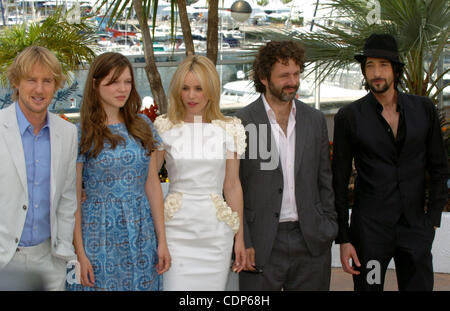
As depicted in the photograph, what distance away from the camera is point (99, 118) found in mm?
2881

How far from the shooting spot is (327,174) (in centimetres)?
320

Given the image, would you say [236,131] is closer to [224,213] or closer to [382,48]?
[224,213]

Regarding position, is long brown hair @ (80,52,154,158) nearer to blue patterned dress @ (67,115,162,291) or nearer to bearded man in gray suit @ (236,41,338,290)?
blue patterned dress @ (67,115,162,291)

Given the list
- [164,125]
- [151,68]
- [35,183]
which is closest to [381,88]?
[164,125]

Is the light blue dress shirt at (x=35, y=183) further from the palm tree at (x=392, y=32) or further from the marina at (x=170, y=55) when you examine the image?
the marina at (x=170, y=55)

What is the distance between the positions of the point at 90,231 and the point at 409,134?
1716mm

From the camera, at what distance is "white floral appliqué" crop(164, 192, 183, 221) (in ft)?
9.86

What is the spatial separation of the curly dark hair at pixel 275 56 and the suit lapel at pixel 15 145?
52.7 inches

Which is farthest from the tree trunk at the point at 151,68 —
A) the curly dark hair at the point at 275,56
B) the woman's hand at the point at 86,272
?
the woman's hand at the point at 86,272

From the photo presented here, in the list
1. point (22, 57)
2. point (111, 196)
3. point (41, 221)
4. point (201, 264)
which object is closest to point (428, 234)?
point (201, 264)

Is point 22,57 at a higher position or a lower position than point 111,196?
higher

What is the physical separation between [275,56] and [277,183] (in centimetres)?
68
